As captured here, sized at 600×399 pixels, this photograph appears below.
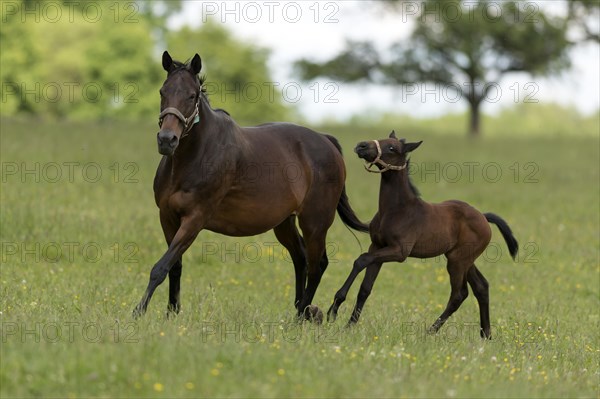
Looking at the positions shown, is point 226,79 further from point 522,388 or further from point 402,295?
point 522,388

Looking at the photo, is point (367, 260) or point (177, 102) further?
point (367, 260)

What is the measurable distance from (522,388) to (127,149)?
22.7m

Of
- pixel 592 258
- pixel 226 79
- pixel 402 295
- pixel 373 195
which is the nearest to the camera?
pixel 402 295

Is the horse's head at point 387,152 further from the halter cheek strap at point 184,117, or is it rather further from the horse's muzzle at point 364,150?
the halter cheek strap at point 184,117

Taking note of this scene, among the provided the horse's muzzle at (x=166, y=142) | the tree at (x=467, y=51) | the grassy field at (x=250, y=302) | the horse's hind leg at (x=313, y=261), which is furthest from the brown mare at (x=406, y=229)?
the tree at (x=467, y=51)

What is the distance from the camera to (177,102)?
8633mm

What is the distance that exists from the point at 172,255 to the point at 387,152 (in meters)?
2.63

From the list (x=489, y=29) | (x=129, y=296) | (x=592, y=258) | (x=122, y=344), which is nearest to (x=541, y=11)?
(x=489, y=29)

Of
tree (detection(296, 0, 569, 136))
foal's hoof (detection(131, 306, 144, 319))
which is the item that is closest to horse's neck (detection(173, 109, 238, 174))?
foal's hoof (detection(131, 306, 144, 319))

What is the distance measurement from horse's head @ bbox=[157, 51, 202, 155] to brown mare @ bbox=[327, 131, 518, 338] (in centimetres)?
184

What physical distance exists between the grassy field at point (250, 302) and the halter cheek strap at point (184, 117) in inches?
78.0

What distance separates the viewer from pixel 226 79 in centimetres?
6531

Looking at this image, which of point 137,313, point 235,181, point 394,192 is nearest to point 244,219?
point 235,181

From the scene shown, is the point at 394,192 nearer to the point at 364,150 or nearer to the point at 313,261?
the point at 364,150
